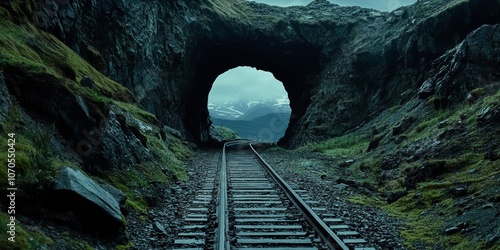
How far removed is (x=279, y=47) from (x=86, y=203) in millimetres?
32834

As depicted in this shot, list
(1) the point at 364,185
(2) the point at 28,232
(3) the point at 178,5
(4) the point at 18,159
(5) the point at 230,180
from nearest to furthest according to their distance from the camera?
(2) the point at 28,232 < (4) the point at 18,159 < (1) the point at 364,185 < (5) the point at 230,180 < (3) the point at 178,5

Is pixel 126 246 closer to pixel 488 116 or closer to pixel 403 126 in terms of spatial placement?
pixel 488 116

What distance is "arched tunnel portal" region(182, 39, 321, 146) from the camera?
118ft

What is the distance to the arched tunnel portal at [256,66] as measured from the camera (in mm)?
36062

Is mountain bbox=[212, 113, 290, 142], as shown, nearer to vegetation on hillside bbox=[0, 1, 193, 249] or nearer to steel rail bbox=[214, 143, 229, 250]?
vegetation on hillside bbox=[0, 1, 193, 249]

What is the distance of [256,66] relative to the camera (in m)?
42.9

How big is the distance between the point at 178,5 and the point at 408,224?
27910 millimetres

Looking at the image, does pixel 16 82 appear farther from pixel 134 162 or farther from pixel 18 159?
pixel 134 162

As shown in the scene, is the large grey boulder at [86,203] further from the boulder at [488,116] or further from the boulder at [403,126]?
the boulder at [403,126]

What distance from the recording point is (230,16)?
3419cm

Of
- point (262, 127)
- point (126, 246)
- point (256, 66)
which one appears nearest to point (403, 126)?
point (126, 246)

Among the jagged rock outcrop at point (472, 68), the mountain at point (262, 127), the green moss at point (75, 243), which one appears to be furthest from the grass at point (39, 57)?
the mountain at point (262, 127)

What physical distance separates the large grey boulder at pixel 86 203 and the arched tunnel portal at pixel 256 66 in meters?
28.7

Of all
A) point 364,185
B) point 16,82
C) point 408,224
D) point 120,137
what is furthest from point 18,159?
point 364,185
